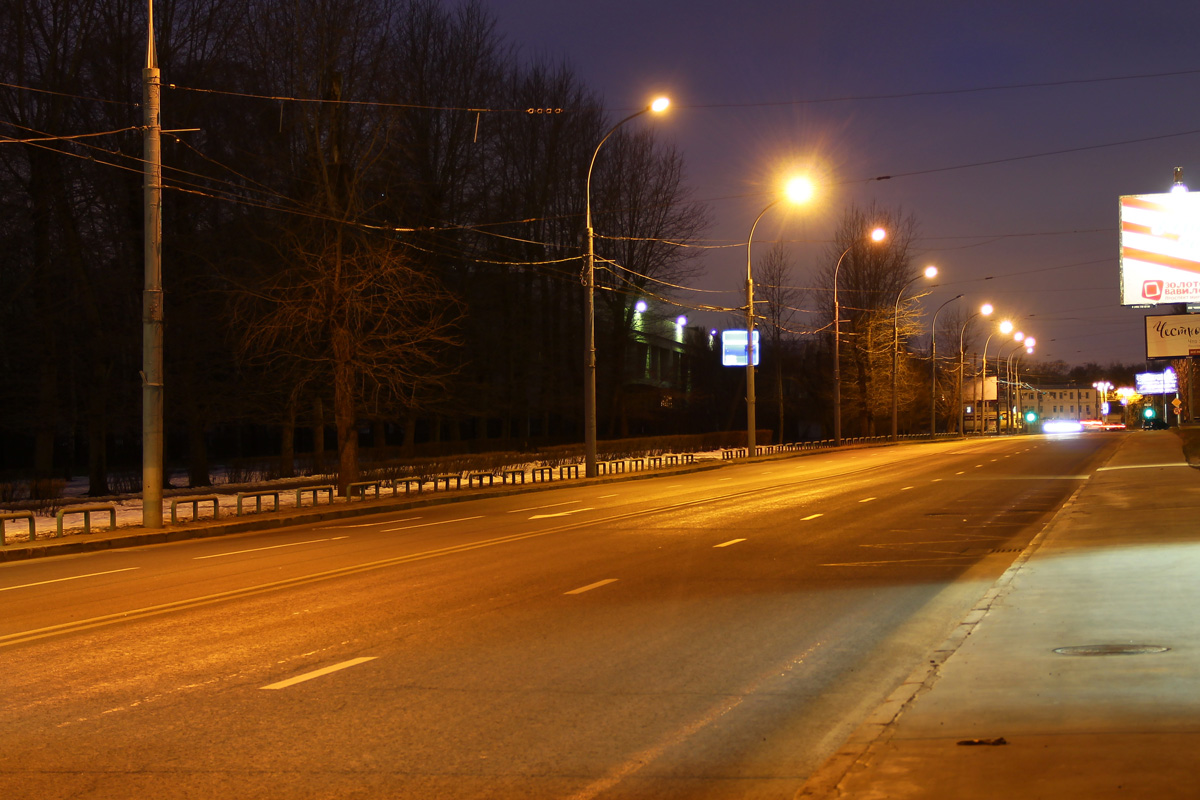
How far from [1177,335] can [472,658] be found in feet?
68.6

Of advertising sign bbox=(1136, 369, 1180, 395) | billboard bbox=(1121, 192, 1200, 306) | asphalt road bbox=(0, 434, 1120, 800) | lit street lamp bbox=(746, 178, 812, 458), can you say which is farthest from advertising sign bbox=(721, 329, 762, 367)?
advertising sign bbox=(1136, 369, 1180, 395)

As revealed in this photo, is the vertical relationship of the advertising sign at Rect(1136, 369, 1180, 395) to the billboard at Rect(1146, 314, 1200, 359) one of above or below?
above

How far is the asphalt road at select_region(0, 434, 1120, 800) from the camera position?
6.04 metres

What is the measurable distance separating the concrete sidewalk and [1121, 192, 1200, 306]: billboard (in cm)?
1233

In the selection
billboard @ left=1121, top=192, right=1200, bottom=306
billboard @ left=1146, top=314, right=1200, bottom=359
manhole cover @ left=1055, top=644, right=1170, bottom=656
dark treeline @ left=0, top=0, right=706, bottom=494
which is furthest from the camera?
dark treeline @ left=0, top=0, right=706, bottom=494

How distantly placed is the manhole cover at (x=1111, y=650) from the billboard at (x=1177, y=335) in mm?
17875

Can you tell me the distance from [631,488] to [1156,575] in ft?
73.8

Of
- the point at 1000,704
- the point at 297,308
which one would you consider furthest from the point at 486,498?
the point at 1000,704

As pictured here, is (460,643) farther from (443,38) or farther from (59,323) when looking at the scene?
(443,38)

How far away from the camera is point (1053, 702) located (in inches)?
265

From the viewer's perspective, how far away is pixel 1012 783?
5145 mm

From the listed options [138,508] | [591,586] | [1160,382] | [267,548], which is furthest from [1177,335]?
[1160,382]

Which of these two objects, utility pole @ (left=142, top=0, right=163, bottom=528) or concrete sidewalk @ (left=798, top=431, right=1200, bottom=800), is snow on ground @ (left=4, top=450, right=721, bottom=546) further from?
concrete sidewalk @ (left=798, top=431, right=1200, bottom=800)

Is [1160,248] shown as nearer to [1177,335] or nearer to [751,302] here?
[1177,335]
